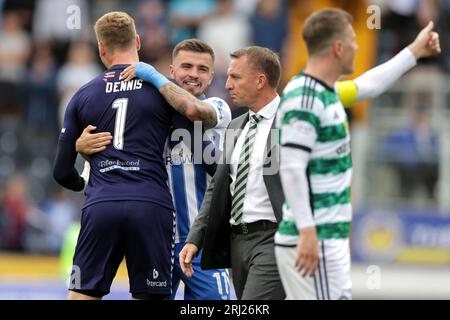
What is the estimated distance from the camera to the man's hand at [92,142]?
7.10 meters

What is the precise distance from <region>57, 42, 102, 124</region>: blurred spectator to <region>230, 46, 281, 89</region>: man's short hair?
10498 millimetres

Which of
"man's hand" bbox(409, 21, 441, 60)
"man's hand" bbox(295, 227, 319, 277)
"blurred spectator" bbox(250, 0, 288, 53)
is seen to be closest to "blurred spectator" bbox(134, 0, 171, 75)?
"blurred spectator" bbox(250, 0, 288, 53)

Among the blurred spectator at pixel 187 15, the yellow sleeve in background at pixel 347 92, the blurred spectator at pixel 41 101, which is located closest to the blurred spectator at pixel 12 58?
the blurred spectator at pixel 41 101

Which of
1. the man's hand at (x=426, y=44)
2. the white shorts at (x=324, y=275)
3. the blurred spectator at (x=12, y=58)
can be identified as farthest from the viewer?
the blurred spectator at (x=12, y=58)

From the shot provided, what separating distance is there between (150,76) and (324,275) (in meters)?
2.03

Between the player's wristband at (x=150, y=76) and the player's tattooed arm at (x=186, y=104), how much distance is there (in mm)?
48

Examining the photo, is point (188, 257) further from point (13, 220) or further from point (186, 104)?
point (13, 220)

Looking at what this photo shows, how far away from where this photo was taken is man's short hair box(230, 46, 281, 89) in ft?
23.5

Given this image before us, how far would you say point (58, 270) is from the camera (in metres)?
16.0

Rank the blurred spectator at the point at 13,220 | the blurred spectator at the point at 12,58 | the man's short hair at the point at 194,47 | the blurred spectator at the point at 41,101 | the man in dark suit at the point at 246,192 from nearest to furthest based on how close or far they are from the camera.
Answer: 1. the man in dark suit at the point at 246,192
2. the man's short hair at the point at 194,47
3. the blurred spectator at the point at 13,220
4. the blurred spectator at the point at 41,101
5. the blurred spectator at the point at 12,58

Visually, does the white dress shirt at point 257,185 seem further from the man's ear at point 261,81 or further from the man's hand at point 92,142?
the man's hand at point 92,142

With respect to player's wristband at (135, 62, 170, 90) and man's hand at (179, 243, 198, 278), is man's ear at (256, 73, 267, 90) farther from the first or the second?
man's hand at (179, 243, 198, 278)

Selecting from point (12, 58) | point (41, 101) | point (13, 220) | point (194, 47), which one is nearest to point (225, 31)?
point (41, 101)

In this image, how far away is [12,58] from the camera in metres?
18.1
